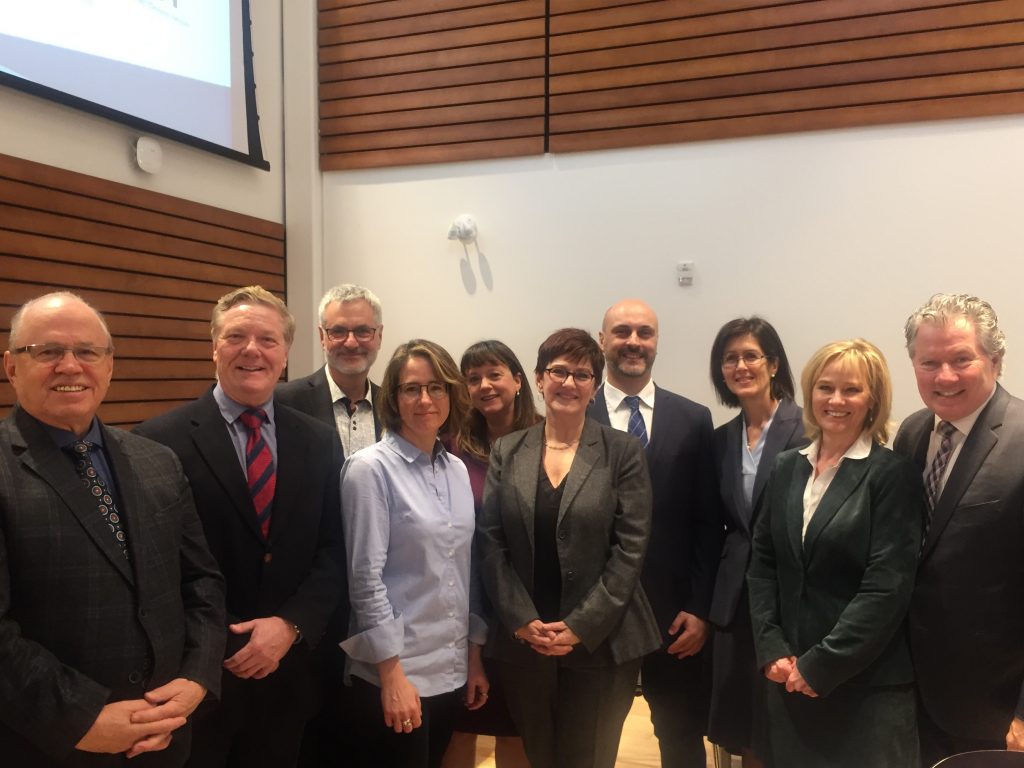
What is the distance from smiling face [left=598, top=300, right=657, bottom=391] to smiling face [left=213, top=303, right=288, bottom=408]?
1187mm

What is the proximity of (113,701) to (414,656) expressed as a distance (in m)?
0.71

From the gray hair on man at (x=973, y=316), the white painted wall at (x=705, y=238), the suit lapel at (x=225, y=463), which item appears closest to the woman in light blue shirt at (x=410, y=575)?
the suit lapel at (x=225, y=463)

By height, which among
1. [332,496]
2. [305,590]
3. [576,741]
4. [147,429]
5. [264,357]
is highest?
[264,357]

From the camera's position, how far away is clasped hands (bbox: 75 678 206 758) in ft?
4.68

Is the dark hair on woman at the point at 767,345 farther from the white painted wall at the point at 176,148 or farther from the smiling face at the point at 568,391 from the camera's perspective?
the white painted wall at the point at 176,148

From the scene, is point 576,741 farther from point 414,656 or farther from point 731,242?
point 731,242

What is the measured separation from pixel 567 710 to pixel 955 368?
134 centimetres

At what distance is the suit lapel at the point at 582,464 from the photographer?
2.01 meters

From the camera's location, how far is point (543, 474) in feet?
6.84

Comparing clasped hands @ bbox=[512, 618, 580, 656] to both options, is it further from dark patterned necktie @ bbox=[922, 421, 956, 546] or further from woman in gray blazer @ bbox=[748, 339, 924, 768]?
dark patterned necktie @ bbox=[922, 421, 956, 546]

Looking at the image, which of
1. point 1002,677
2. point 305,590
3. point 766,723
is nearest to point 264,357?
point 305,590

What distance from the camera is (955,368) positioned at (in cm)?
184

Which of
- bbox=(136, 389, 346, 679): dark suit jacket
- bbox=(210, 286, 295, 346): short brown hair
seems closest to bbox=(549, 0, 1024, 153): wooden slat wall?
bbox=(210, 286, 295, 346): short brown hair

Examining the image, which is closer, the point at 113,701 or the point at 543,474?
the point at 113,701
